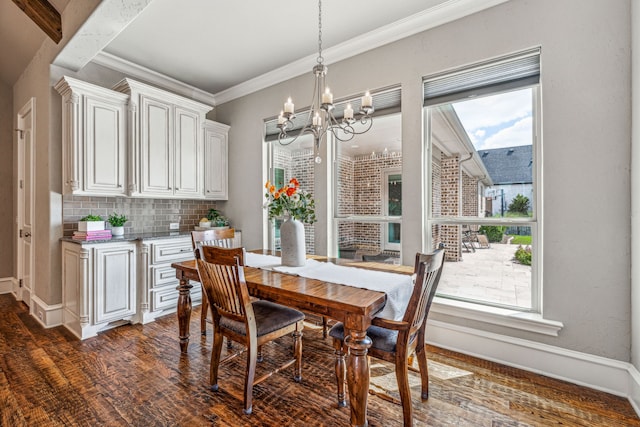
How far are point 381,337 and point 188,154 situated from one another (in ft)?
11.0

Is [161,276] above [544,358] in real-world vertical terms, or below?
above

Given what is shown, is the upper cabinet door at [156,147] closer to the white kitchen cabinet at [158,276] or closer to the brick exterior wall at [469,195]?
the white kitchen cabinet at [158,276]

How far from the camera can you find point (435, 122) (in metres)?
2.91

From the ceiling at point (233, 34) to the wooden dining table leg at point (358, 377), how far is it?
215cm

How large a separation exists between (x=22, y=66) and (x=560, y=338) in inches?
250

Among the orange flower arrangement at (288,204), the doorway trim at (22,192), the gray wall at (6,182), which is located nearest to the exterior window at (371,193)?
the orange flower arrangement at (288,204)

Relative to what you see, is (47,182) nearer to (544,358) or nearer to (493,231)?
(493,231)

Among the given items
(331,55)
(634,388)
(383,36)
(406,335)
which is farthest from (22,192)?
(634,388)

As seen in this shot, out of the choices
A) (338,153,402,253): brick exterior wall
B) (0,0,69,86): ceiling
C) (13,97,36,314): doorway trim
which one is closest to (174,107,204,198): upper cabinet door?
(0,0,69,86): ceiling

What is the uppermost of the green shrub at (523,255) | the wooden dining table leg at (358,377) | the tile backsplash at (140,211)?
the tile backsplash at (140,211)

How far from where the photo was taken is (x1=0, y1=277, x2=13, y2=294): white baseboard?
4.32m

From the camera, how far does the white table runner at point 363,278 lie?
1740 millimetres

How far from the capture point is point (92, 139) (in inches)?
123

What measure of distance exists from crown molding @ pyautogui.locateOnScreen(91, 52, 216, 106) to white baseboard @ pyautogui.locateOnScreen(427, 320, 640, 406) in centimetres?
430
